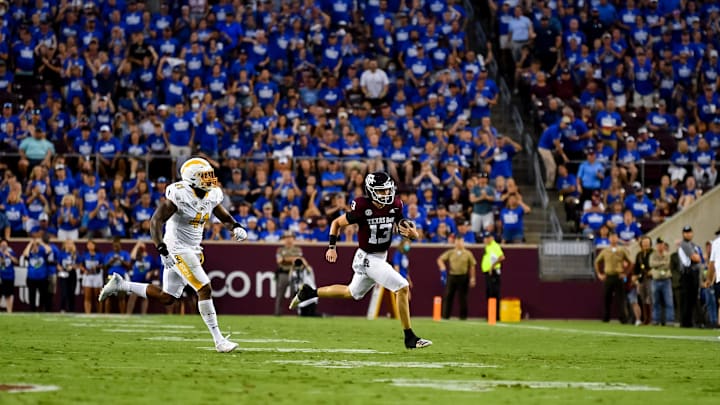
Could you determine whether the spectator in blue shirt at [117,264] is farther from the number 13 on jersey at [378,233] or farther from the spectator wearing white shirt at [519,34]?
the number 13 on jersey at [378,233]

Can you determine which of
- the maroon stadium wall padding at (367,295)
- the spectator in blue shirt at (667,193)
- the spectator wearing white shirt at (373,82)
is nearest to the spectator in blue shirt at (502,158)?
the maroon stadium wall padding at (367,295)

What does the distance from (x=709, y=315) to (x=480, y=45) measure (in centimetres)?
1175

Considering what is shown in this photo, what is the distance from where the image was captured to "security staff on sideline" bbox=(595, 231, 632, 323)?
2803 centimetres

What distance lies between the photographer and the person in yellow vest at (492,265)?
2794 centimetres

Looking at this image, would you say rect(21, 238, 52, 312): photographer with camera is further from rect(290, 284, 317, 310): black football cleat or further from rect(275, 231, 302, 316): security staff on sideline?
rect(290, 284, 317, 310): black football cleat

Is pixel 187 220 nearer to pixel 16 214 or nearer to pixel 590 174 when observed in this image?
pixel 16 214

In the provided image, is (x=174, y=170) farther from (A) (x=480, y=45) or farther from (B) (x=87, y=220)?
(A) (x=480, y=45)

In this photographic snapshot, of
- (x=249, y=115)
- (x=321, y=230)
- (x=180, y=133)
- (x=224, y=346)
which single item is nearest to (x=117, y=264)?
(x=180, y=133)

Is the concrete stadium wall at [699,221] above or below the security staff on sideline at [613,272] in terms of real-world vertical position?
above

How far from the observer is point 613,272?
28156 millimetres

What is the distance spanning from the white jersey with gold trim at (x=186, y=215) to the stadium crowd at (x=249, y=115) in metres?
13.9

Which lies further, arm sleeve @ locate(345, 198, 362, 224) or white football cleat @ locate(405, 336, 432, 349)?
arm sleeve @ locate(345, 198, 362, 224)

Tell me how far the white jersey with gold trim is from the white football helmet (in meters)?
0.09

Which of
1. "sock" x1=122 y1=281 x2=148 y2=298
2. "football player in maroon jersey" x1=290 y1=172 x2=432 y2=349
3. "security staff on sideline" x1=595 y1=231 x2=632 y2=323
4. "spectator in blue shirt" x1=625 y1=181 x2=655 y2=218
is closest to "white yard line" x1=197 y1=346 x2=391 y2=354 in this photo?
"football player in maroon jersey" x1=290 y1=172 x2=432 y2=349
